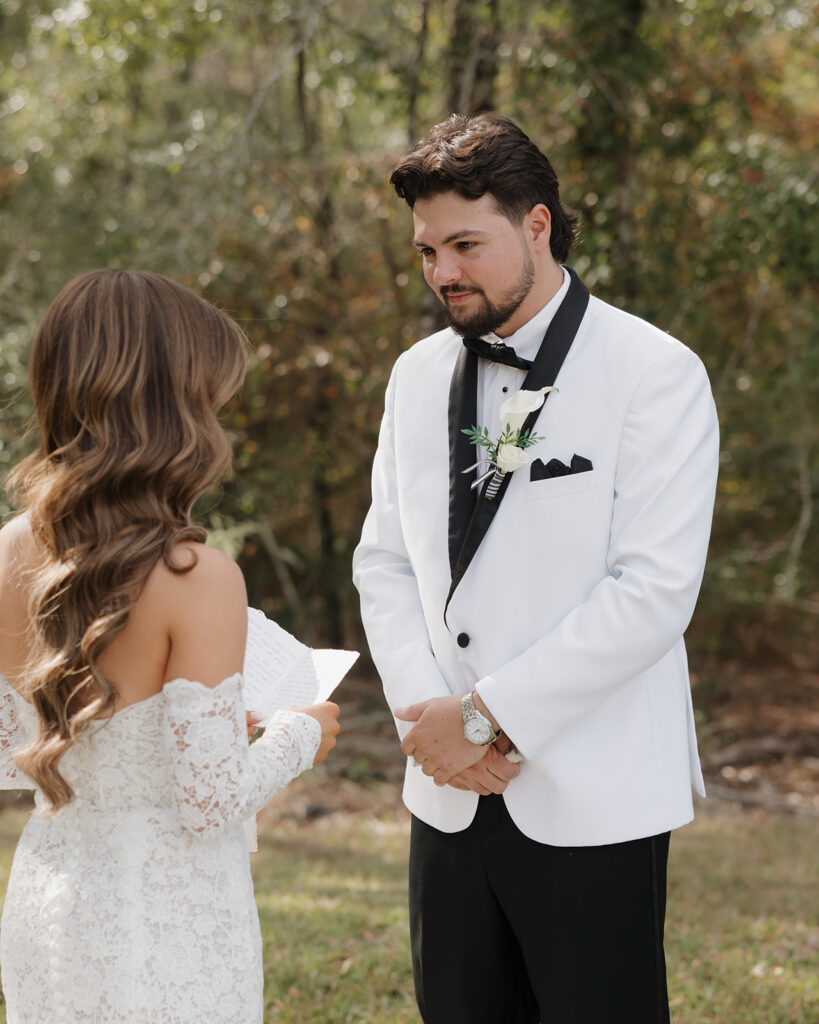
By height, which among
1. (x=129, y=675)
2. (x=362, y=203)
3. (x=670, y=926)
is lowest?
(x=670, y=926)

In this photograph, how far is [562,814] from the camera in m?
2.36

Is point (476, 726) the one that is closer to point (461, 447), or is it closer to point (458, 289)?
point (461, 447)

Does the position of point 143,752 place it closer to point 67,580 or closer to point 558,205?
point 67,580

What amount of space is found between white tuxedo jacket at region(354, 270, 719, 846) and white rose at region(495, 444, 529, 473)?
6 cm

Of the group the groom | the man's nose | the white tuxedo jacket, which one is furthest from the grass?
the man's nose

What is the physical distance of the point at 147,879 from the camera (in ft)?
6.28

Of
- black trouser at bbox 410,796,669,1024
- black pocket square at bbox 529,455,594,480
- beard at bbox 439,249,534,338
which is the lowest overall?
black trouser at bbox 410,796,669,1024

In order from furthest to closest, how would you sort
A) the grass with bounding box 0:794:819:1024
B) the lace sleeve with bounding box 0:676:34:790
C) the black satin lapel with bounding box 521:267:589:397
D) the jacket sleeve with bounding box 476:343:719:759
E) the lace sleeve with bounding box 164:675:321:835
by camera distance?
the grass with bounding box 0:794:819:1024
the black satin lapel with bounding box 521:267:589:397
the jacket sleeve with bounding box 476:343:719:759
the lace sleeve with bounding box 0:676:34:790
the lace sleeve with bounding box 164:675:321:835

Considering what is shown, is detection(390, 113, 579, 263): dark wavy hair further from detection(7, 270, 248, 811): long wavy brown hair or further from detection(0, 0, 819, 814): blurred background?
detection(0, 0, 819, 814): blurred background

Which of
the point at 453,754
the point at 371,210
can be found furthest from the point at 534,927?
the point at 371,210

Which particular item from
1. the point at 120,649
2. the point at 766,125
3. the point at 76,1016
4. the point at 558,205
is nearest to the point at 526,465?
the point at 558,205

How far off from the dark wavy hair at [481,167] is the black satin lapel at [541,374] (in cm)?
25

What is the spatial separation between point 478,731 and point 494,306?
0.99 meters

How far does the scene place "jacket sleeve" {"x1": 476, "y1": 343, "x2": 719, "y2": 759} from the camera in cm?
229
